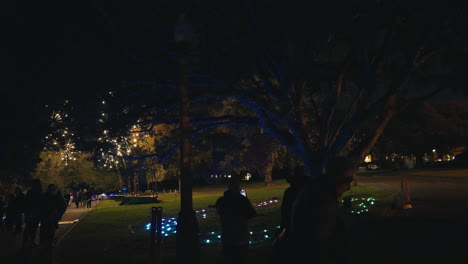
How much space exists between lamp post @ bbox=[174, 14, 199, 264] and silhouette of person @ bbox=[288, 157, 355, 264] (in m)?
6.48

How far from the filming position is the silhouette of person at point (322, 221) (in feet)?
11.9

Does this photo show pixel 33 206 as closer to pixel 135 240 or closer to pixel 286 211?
pixel 135 240

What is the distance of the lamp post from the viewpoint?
10086 mm

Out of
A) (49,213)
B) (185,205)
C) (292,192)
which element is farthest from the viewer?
(49,213)

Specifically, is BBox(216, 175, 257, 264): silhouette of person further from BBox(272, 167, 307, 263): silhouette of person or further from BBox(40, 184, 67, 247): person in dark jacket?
BBox(40, 184, 67, 247): person in dark jacket

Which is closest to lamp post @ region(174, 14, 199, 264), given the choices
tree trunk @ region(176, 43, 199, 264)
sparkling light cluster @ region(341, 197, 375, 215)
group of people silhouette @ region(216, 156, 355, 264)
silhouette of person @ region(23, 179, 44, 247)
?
tree trunk @ region(176, 43, 199, 264)

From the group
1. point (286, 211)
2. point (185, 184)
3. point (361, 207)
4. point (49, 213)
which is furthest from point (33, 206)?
point (361, 207)

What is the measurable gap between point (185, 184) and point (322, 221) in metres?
7.24

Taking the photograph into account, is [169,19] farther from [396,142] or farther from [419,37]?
[396,142]

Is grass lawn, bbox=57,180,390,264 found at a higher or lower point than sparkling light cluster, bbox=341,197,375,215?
lower

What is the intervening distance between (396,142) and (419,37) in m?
52.7

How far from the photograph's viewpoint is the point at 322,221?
11.9ft

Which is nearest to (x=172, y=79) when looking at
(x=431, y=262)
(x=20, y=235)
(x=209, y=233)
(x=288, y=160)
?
(x=209, y=233)

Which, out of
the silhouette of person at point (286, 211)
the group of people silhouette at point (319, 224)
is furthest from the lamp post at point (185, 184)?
the group of people silhouette at point (319, 224)
